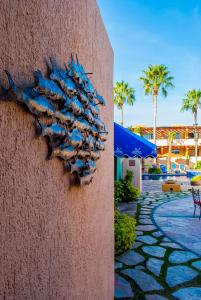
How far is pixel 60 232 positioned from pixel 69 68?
109 centimetres

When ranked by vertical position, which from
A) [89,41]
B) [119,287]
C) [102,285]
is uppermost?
[89,41]

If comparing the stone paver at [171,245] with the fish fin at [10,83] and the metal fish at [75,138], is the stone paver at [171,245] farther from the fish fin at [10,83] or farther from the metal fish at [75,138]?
the fish fin at [10,83]

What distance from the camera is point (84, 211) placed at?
2182 millimetres

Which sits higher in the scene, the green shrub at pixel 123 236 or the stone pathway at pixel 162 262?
the green shrub at pixel 123 236

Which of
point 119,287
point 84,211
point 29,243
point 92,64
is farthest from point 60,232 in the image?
point 119,287

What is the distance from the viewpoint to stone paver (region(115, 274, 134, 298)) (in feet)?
13.2

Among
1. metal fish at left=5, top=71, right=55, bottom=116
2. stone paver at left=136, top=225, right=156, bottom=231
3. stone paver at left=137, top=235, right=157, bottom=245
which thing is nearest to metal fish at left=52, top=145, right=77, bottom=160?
metal fish at left=5, top=71, right=55, bottom=116

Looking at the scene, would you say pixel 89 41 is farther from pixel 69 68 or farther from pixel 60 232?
pixel 60 232

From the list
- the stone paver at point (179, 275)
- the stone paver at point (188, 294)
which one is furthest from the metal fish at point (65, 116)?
the stone paver at point (179, 275)

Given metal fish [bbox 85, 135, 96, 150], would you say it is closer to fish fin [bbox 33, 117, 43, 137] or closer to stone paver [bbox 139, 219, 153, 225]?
fish fin [bbox 33, 117, 43, 137]

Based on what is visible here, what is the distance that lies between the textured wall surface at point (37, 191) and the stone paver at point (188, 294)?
7.85 ft

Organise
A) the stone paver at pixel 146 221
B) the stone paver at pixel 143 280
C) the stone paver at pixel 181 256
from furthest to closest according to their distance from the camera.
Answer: the stone paver at pixel 146 221 → the stone paver at pixel 181 256 → the stone paver at pixel 143 280

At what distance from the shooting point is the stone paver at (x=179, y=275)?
453 centimetres

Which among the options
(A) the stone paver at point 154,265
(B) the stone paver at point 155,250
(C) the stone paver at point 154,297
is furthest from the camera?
(B) the stone paver at point 155,250
